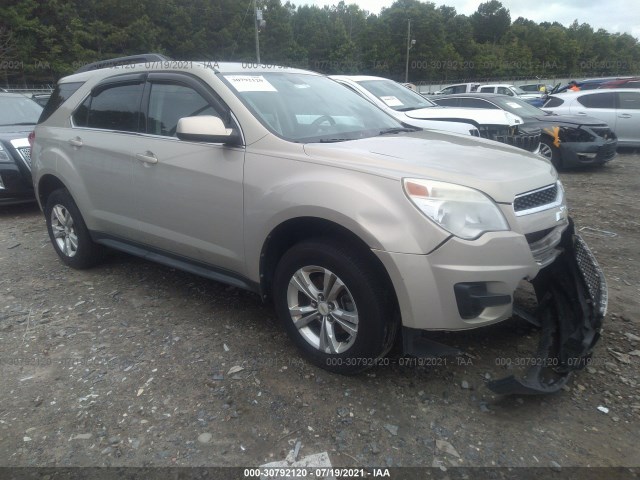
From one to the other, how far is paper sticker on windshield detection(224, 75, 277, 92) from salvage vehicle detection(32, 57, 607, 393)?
1 cm

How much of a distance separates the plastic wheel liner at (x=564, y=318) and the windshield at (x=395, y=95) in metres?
4.74

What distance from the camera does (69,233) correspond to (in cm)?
455

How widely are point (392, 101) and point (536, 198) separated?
16.8 ft

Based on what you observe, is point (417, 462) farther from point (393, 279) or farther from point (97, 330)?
point (97, 330)

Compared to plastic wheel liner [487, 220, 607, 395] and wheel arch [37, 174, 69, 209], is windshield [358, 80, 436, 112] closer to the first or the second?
wheel arch [37, 174, 69, 209]

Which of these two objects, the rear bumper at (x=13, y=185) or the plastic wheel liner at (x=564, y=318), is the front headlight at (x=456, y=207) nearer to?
the plastic wheel liner at (x=564, y=318)

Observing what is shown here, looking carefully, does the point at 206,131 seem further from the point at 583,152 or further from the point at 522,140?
the point at 583,152

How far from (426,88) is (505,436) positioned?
1933 inches

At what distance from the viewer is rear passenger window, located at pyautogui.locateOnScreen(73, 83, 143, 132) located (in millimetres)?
3746

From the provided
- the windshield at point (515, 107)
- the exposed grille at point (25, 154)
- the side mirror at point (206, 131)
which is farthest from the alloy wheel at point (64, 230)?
the windshield at point (515, 107)

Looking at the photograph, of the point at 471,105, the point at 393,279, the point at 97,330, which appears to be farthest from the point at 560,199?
the point at 471,105

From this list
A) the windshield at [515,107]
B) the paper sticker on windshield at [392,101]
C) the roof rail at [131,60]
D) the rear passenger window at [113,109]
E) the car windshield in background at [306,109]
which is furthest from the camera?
the windshield at [515,107]

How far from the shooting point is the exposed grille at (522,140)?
6996 millimetres

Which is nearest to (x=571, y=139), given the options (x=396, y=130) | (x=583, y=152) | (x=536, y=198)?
(x=583, y=152)
